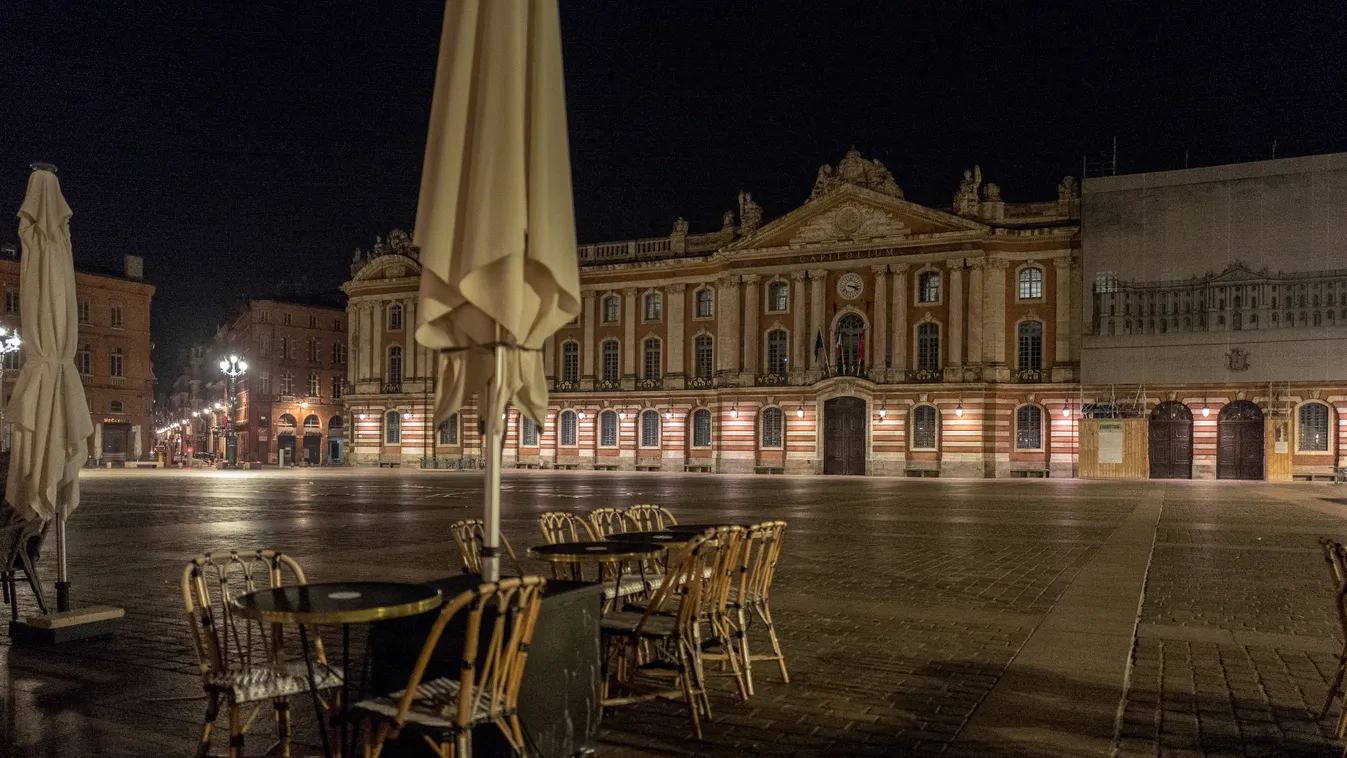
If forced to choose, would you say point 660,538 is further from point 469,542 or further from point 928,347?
point 928,347

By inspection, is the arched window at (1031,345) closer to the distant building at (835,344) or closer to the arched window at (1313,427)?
the distant building at (835,344)

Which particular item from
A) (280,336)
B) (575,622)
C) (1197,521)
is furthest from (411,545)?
(280,336)

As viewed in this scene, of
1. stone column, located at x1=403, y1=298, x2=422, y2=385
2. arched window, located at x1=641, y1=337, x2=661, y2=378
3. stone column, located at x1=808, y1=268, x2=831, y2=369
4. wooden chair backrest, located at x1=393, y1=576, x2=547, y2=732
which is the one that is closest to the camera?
wooden chair backrest, located at x1=393, y1=576, x2=547, y2=732

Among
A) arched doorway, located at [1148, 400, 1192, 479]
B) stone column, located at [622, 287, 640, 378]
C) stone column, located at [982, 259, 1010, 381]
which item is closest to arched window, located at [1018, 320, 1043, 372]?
stone column, located at [982, 259, 1010, 381]

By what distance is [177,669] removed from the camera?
602 cm

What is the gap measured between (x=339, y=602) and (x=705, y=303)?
43017mm

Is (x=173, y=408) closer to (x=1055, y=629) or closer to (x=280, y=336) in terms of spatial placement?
(x=280, y=336)

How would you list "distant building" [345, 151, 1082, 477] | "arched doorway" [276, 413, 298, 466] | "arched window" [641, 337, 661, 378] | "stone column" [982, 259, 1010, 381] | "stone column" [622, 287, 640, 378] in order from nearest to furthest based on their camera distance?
"distant building" [345, 151, 1082, 477] → "stone column" [982, 259, 1010, 381] → "arched window" [641, 337, 661, 378] → "stone column" [622, 287, 640, 378] → "arched doorway" [276, 413, 298, 466]

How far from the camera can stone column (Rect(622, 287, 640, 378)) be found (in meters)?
47.8

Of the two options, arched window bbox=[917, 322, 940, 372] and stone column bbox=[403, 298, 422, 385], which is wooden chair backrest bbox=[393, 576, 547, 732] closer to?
arched window bbox=[917, 322, 940, 372]

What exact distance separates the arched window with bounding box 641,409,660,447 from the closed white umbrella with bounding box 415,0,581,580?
4262cm

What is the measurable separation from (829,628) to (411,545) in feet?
23.3

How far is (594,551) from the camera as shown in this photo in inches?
209

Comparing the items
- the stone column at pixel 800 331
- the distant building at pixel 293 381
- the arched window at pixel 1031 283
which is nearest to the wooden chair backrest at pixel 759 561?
the arched window at pixel 1031 283
